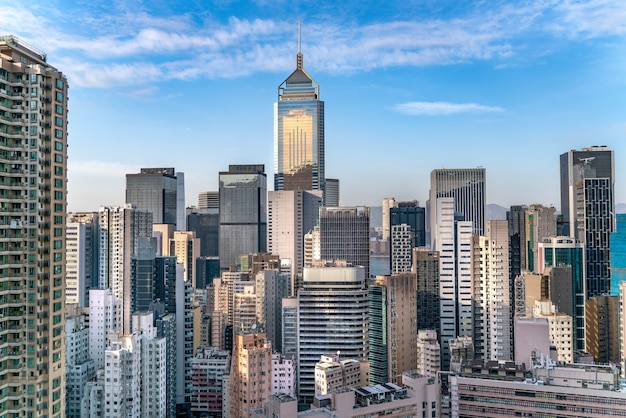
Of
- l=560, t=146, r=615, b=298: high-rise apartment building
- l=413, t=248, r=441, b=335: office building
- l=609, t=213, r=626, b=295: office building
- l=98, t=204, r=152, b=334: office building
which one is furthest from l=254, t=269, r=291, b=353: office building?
l=609, t=213, r=626, b=295: office building

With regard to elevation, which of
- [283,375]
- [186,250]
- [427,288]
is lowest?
[283,375]

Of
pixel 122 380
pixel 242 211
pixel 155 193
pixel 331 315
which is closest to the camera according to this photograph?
pixel 122 380

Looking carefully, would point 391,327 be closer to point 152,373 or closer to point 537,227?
point 152,373

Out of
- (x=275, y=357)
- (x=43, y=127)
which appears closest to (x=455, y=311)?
(x=275, y=357)

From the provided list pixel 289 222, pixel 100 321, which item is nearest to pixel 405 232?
pixel 289 222

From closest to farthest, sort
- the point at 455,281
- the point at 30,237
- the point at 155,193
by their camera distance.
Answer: the point at 30,237
the point at 455,281
the point at 155,193

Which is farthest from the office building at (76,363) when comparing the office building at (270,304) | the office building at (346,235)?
the office building at (346,235)

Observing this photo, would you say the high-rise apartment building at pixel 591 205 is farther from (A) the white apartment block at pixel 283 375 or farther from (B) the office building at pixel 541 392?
(B) the office building at pixel 541 392
